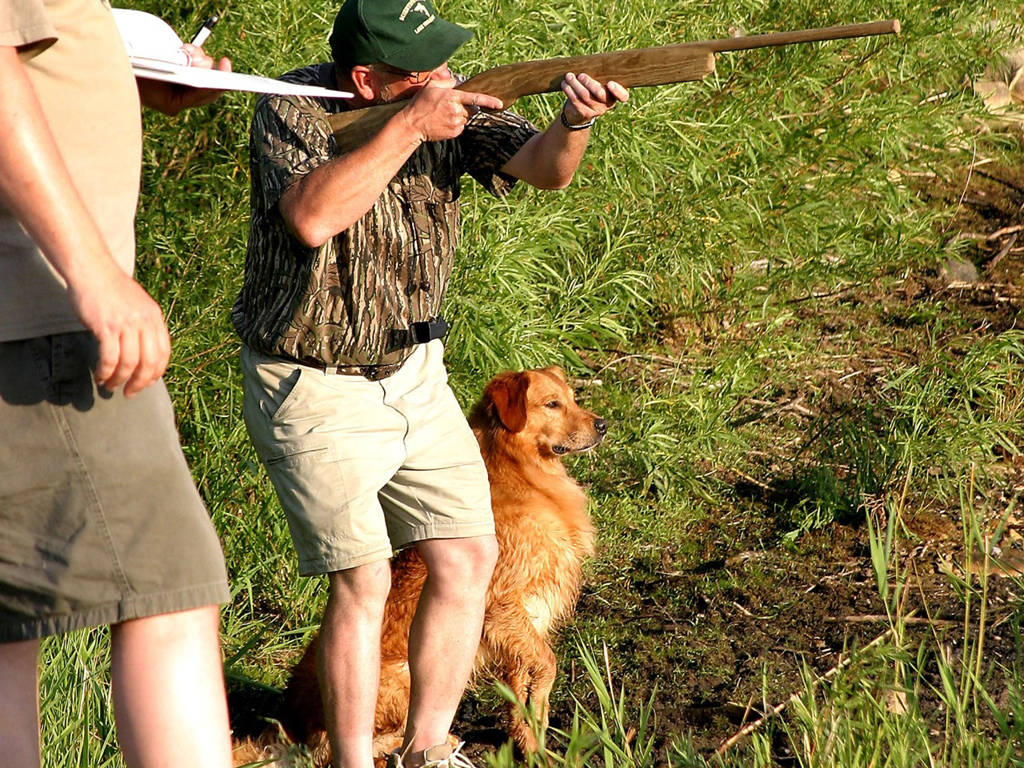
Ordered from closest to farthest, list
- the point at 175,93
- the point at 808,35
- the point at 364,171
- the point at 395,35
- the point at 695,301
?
the point at 175,93, the point at 808,35, the point at 364,171, the point at 395,35, the point at 695,301

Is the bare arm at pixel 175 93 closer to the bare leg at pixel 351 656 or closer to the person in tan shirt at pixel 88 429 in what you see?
the person in tan shirt at pixel 88 429

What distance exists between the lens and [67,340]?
2.14 m

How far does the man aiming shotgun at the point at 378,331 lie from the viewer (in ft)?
11.1

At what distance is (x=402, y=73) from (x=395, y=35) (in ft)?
0.43

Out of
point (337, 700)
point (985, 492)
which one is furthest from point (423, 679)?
point (985, 492)

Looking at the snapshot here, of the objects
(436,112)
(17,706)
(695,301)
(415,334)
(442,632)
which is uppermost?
(436,112)

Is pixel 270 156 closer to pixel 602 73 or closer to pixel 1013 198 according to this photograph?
pixel 602 73

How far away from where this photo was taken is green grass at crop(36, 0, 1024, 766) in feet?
16.4

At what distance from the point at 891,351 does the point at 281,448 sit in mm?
4428

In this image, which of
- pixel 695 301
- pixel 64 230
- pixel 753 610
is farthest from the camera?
pixel 695 301

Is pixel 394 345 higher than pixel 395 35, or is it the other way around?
pixel 395 35

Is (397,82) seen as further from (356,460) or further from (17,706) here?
(17,706)

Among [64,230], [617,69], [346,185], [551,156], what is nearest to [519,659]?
[551,156]

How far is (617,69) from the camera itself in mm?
3266
